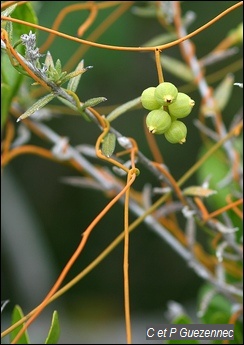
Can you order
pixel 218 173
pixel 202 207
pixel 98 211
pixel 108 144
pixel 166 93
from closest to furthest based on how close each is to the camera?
1. pixel 166 93
2. pixel 108 144
3. pixel 202 207
4. pixel 218 173
5. pixel 98 211

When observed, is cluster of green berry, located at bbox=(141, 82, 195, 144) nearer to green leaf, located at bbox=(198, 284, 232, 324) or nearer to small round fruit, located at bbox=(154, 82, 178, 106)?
small round fruit, located at bbox=(154, 82, 178, 106)

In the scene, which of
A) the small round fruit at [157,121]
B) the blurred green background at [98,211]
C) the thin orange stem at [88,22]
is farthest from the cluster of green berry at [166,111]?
the blurred green background at [98,211]

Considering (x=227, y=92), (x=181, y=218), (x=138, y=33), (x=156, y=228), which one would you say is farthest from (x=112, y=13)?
(x=181, y=218)

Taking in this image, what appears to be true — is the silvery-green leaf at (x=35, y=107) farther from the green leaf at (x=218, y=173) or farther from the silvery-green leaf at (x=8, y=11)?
the green leaf at (x=218, y=173)

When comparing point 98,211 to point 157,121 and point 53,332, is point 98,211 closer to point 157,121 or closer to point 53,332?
point 53,332

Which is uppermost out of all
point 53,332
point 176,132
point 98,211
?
point 176,132

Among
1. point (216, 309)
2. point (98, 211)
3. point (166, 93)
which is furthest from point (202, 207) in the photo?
point (98, 211)

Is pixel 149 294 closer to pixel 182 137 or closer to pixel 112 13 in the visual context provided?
pixel 112 13

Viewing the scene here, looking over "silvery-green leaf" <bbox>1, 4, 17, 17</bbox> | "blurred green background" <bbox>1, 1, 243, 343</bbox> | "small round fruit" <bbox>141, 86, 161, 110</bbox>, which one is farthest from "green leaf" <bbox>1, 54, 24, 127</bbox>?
"blurred green background" <bbox>1, 1, 243, 343</bbox>
